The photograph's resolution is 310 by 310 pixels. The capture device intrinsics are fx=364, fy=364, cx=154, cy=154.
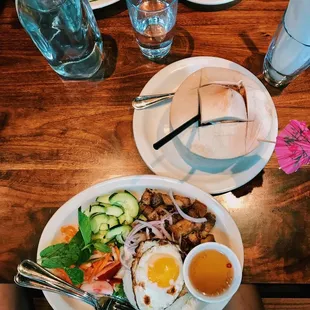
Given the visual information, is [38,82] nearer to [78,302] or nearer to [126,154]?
[126,154]

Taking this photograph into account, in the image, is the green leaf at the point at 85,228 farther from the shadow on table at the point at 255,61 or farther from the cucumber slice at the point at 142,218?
the shadow on table at the point at 255,61

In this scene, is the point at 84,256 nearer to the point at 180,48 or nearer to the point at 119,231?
the point at 119,231

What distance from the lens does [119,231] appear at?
115 centimetres

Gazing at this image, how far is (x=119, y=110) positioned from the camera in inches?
52.4

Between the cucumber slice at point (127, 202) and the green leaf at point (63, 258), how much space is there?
0.19 metres

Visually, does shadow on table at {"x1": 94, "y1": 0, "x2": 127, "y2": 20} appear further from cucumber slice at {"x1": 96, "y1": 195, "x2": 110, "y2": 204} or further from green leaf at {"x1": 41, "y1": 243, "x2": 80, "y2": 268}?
green leaf at {"x1": 41, "y1": 243, "x2": 80, "y2": 268}

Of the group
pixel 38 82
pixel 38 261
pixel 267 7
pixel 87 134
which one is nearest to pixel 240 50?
pixel 267 7

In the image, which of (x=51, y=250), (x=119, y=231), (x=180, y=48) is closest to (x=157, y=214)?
(x=119, y=231)

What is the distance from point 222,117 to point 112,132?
42 cm

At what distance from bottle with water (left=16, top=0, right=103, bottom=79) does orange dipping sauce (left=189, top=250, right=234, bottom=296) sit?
79cm

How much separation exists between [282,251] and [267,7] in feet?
3.08

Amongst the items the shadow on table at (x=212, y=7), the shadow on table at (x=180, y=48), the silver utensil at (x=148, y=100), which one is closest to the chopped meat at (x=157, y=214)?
the silver utensil at (x=148, y=100)

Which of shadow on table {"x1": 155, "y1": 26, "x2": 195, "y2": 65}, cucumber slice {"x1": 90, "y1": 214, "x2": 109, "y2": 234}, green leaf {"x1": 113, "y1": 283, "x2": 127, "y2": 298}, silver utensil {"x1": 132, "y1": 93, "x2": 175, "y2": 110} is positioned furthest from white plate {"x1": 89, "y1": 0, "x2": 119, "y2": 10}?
green leaf {"x1": 113, "y1": 283, "x2": 127, "y2": 298}

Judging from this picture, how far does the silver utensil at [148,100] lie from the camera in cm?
128
